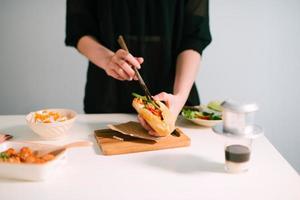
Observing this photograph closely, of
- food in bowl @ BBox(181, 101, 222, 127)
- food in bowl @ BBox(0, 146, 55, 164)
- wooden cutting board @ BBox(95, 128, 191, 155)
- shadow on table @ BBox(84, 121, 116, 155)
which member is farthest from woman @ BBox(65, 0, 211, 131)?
food in bowl @ BBox(0, 146, 55, 164)

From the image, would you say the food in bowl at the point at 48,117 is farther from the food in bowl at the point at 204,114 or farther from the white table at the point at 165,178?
the food in bowl at the point at 204,114

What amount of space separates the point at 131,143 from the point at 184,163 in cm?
18

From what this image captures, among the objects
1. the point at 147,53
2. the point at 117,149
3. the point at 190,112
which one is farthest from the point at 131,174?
the point at 147,53

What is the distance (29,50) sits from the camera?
2289 mm

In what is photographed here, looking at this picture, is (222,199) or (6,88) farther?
(6,88)

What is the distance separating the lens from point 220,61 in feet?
7.79

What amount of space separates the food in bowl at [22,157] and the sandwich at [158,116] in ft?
1.01

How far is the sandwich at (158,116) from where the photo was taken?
1.05 meters

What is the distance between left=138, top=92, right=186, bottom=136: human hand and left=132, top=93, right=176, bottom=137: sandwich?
24 mm

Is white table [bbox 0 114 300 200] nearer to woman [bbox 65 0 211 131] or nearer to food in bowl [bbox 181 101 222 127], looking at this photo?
food in bowl [bbox 181 101 222 127]

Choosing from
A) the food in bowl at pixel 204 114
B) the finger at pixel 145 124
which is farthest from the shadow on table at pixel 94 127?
the food in bowl at pixel 204 114

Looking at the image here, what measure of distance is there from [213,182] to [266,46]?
1735 mm

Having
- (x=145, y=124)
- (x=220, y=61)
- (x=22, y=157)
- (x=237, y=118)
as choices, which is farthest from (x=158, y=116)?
(x=220, y=61)

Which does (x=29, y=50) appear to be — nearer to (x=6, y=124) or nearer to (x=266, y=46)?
(x=6, y=124)
